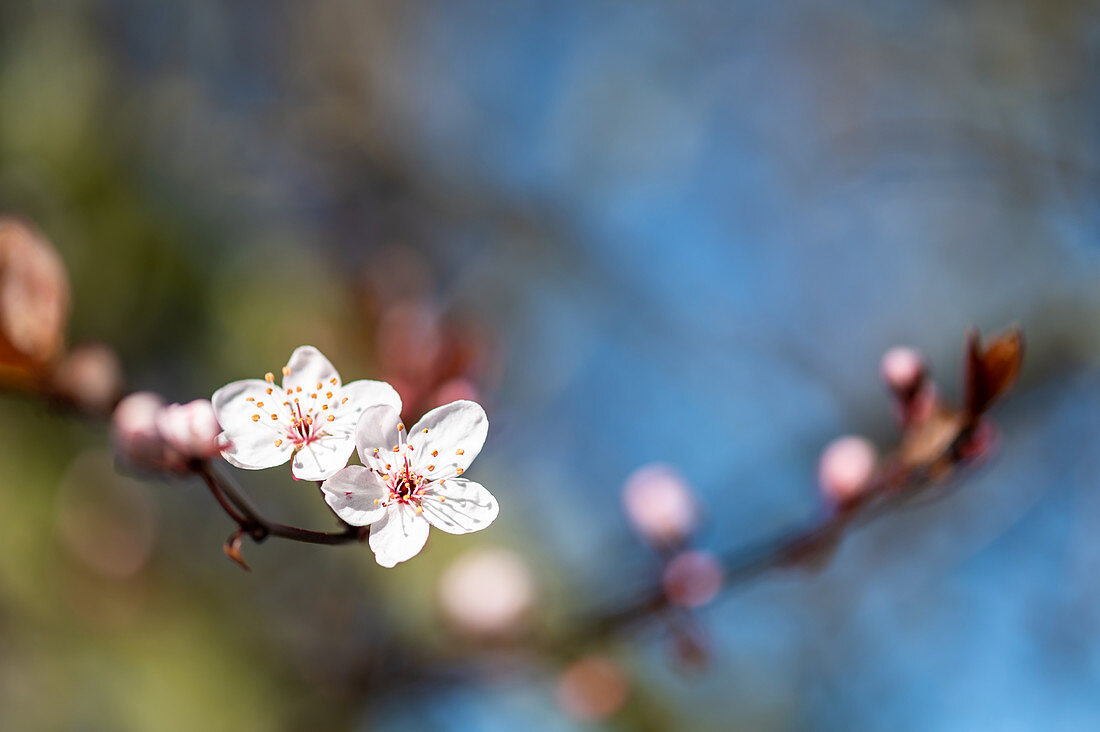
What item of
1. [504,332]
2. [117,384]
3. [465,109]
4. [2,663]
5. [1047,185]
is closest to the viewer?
[117,384]

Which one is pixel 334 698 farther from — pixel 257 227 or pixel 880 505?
pixel 257 227

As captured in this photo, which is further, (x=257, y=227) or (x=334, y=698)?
(x=257, y=227)

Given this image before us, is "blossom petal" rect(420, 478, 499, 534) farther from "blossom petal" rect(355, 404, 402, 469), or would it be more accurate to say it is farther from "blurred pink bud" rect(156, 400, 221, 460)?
"blurred pink bud" rect(156, 400, 221, 460)

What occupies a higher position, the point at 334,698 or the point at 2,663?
the point at 2,663

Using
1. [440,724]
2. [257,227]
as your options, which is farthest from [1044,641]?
[257,227]

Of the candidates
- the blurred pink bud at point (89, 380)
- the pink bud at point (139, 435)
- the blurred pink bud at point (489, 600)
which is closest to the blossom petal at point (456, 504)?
the pink bud at point (139, 435)

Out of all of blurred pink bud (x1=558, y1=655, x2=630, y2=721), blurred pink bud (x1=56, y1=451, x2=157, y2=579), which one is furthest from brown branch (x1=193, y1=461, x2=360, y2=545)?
blurred pink bud (x1=56, y1=451, x2=157, y2=579)
